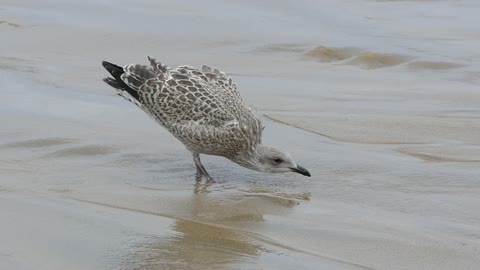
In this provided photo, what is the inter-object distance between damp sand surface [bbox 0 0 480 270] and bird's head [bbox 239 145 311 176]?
0.11m

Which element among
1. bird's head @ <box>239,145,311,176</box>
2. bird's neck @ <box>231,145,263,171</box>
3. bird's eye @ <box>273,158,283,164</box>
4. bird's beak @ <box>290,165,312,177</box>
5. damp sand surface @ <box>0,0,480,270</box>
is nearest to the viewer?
damp sand surface @ <box>0,0,480,270</box>

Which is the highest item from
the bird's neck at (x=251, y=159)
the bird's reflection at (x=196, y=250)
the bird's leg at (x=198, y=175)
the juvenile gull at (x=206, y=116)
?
the juvenile gull at (x=206, y=116)

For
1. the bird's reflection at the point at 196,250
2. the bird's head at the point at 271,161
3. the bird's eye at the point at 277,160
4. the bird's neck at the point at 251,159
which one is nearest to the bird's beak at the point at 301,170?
the bird's head at the point at 271,161

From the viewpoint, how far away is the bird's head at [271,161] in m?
7.29

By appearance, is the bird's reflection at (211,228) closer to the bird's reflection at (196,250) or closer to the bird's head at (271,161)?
the bird's reflection at (196,250)

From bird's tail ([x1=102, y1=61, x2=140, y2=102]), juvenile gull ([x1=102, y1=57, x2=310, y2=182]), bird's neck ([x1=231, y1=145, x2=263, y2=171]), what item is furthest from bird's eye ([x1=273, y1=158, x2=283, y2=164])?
bird's tail ([x1=102, y1=61, x2=140, y2=102])

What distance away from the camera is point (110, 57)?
455 inches

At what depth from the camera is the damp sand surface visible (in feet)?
18.8

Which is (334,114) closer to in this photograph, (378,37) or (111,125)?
(111,125)

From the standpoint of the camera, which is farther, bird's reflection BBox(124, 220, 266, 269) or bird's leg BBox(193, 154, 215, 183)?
bird's leg BBox(193, 154, 215, 183)

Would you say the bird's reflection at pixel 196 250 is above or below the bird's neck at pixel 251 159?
below

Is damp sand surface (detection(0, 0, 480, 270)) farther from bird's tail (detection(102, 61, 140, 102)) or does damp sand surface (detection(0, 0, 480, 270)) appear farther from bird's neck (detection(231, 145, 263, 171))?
bird's tail (detection(102, 61, 140, 102))

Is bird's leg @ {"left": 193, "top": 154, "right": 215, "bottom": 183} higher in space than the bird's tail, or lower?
lower

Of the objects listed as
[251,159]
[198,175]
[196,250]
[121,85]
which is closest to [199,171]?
[198,175]
